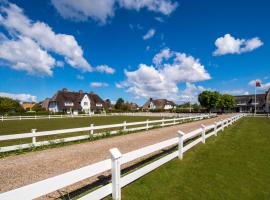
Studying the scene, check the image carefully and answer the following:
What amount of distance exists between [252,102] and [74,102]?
73.8 m

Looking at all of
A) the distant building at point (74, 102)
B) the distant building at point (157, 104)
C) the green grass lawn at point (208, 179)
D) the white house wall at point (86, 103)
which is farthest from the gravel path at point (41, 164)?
the distant building at point (157, 104)

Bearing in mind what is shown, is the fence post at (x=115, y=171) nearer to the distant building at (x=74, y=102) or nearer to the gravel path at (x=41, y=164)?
the gravel path at (x=41, y=164)

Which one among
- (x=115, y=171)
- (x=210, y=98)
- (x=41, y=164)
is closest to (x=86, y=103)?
(x=210, y=98)

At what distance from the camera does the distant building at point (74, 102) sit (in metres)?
74.0

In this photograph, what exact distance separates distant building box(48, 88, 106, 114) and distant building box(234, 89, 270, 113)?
6116 centimetres

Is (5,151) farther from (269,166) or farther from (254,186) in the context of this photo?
(269,166)

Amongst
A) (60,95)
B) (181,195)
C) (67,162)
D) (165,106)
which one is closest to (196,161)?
(181,195)

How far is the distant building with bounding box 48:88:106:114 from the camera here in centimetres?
7399

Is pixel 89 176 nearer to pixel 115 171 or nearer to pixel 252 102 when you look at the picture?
pixel 115 171

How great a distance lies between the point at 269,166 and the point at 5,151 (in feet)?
33.0

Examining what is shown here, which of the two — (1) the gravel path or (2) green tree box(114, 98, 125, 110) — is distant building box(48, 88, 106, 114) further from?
(1) the gravel path

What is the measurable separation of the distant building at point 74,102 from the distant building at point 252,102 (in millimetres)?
61160

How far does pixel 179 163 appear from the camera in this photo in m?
7.30

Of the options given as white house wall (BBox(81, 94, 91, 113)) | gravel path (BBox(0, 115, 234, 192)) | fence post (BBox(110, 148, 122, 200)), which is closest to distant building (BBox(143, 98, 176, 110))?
white house wall (BBox(81, 94, 91, 113))
